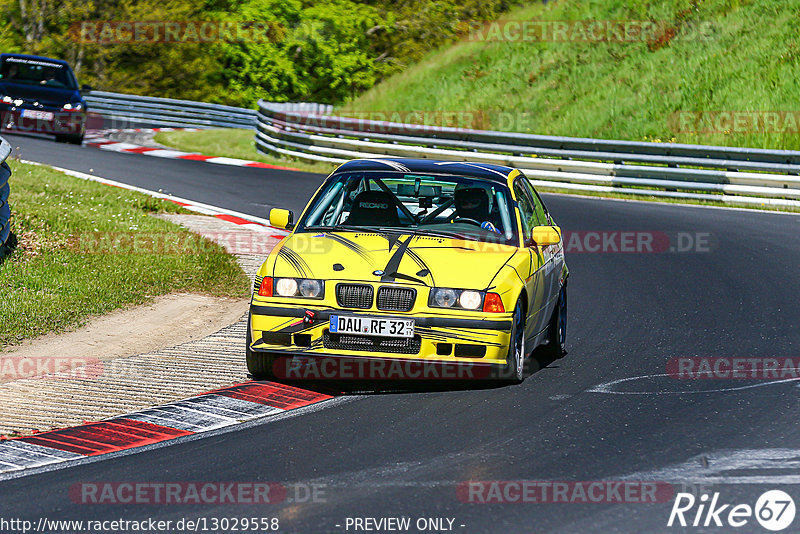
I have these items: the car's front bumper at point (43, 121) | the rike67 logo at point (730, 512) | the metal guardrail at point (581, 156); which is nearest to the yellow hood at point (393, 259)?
the rike67 logo at point (730, 512)

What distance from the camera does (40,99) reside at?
24.7 m

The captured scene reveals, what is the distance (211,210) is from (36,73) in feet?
35.0

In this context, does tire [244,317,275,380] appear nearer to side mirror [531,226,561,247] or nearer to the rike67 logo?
side mirror [531,226,561,247]

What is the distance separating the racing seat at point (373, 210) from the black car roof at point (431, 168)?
0.98 ft

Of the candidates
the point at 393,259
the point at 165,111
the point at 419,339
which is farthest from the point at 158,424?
the point at 165,111

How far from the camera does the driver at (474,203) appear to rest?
28.5ft

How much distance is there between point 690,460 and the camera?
6.11 m

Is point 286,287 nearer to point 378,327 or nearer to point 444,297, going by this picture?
point 378,327

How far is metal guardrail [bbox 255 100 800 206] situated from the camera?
20406 millimetres

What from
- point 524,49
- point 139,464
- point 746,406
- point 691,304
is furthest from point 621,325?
point 524,49

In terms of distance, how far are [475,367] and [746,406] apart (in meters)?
1.73

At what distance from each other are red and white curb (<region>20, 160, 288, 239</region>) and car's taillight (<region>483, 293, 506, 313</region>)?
24.8ft

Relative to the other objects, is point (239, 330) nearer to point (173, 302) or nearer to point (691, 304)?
point (173, 302)

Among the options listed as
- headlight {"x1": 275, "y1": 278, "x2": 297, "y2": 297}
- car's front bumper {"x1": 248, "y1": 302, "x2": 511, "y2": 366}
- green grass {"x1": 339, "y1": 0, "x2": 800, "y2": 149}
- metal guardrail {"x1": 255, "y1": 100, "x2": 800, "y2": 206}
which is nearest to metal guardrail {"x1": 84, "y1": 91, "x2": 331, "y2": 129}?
green grass {"x1": 339, "y1": 0, "x2": 800, "y2": 149}
